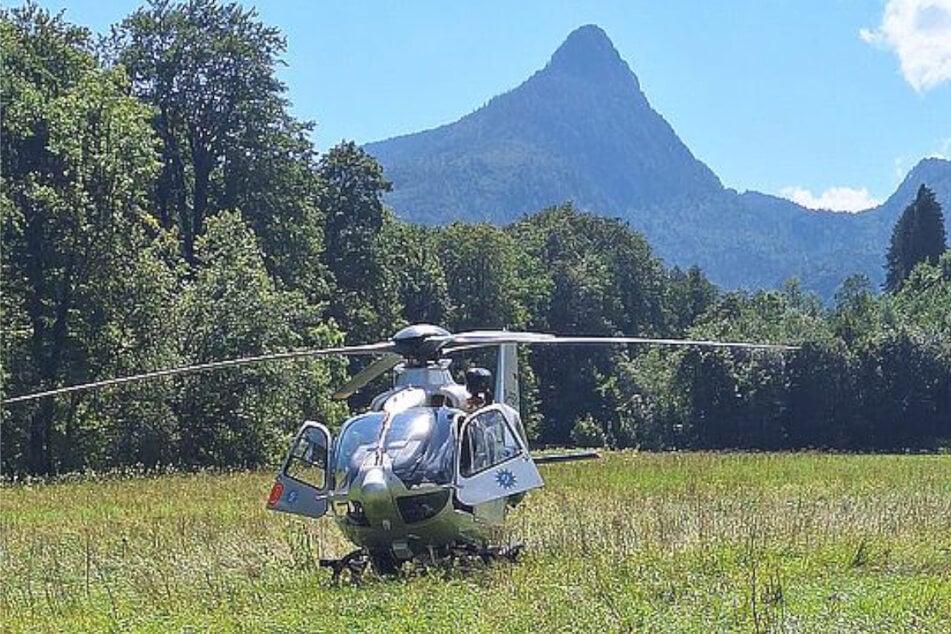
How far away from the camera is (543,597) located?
9.71 metres

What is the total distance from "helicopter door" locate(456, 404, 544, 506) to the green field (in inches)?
29.4

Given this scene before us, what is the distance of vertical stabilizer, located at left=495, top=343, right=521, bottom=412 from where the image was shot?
50.6 feet

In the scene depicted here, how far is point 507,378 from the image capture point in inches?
618

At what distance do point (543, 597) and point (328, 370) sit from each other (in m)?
32.7

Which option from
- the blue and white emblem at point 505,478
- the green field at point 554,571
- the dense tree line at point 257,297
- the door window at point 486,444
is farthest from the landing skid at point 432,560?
the dense tree line at point 257,297

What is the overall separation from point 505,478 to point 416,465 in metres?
0.99

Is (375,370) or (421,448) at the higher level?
(375,370)

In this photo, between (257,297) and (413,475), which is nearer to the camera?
(413,475)

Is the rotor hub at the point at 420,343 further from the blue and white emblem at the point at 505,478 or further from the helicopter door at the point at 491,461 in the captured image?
the blue and white emblem at the point at 505,478

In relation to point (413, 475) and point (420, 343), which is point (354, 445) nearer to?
point (413, 475)

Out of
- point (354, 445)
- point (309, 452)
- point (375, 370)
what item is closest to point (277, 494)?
point (309, 452)

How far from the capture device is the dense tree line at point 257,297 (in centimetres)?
3186

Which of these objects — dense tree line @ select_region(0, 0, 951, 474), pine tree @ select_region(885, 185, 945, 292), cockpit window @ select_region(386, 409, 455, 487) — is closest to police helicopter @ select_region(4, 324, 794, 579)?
cockpit window @ select_region(386, 409, 455, 487)

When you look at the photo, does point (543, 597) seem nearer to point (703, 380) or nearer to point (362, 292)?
point (362, 292)
